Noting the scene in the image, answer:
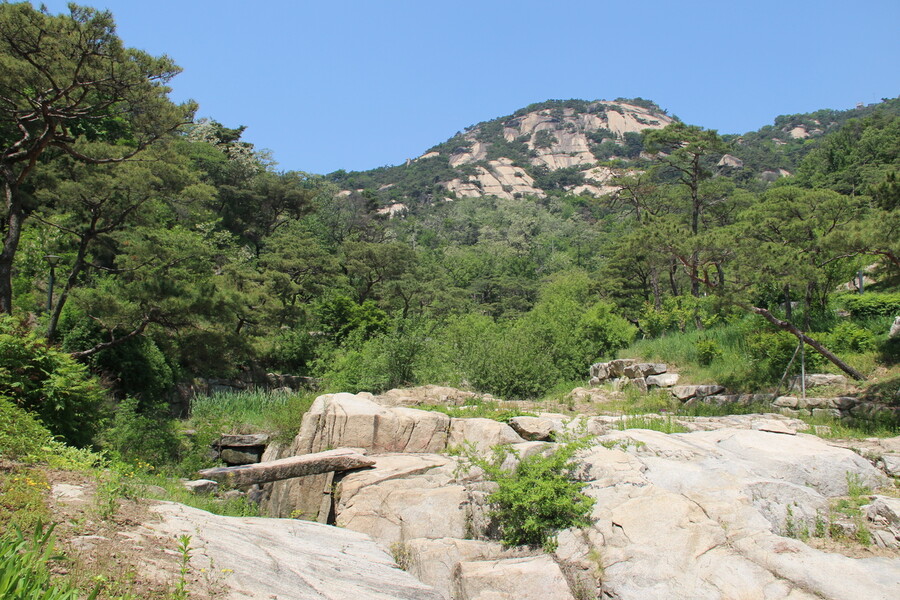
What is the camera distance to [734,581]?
5109 mm

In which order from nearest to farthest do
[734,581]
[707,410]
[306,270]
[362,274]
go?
[734,581] → [707,410] → [306,270] → [362,274]

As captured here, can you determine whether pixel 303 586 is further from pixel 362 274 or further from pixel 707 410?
pixel 362 274

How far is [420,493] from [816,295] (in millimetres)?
14361

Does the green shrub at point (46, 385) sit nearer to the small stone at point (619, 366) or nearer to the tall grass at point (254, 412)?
the tall grass at point (254, 412)

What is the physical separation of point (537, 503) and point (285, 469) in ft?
11.9

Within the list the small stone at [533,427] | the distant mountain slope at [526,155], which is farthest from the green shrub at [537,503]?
the distant mountain slope at [526,155]

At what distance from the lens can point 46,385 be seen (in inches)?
299

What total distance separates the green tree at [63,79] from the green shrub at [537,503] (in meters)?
10.6

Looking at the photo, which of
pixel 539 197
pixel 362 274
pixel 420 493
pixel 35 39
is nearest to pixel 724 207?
pixel 362 274

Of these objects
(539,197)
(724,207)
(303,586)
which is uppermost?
(539,197)

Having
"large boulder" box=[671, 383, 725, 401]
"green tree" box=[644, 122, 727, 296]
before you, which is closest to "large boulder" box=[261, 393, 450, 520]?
"large boulder" box=[671, 383, 725, 401]

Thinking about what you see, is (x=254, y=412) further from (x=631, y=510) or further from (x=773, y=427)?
(x=773, y=427)

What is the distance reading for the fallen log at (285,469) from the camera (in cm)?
790

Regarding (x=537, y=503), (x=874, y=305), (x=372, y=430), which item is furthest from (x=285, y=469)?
(x=874, y=305)
